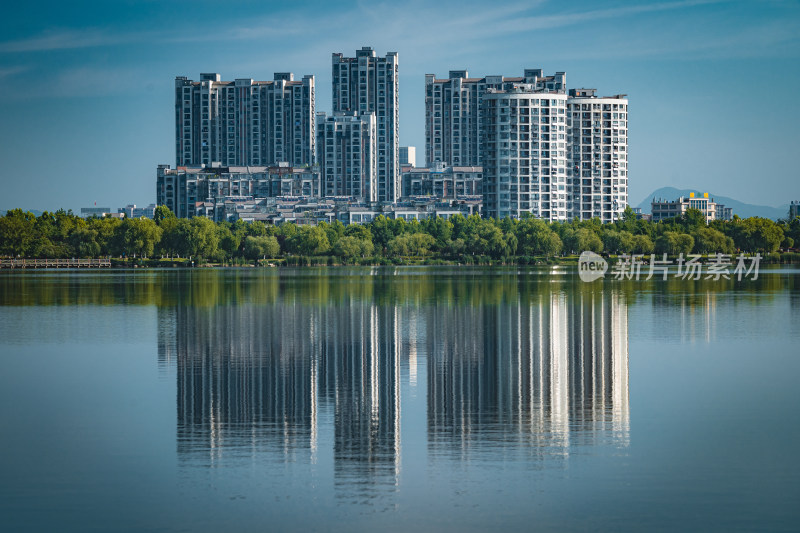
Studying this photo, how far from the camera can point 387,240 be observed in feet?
440

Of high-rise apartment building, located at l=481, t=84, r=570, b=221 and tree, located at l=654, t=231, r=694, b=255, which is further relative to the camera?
high-rise apartment building, located at l=481, t=84, r=570, b=221

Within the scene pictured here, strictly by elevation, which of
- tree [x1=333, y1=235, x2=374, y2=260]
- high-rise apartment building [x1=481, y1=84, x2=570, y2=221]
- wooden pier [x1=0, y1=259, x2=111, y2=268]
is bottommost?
wooden pier [x1=0, y1=259, x2=111, y2=268]

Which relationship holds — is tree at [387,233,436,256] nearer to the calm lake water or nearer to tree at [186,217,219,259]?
tree at [186,217,219,259]

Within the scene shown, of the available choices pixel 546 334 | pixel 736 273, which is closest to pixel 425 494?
pixel 546 334

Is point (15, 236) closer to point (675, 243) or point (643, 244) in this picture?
point (643, 244)

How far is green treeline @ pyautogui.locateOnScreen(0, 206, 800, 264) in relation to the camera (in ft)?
381

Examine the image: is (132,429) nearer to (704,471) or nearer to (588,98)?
(704,471)

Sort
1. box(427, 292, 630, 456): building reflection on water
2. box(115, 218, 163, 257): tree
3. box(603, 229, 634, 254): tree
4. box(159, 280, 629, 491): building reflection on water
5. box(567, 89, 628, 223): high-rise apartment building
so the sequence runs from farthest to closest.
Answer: box(567, 89, 628, 223): high-rise apartment building
box(115, 218, 163, 257): tree
box(603, 229, 634, 254): tree
box(427, 292, 630, 456): building reflection on water
box(159, 280, 629, 491): building reflection on water

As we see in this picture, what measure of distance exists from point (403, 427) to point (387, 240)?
118 metres

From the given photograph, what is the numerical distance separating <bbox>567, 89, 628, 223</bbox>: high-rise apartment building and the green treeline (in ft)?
121

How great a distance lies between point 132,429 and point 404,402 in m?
5.09

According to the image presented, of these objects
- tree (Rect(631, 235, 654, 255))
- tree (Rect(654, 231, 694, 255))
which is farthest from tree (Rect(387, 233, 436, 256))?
tree (Rect(654, 231, 694, 255))

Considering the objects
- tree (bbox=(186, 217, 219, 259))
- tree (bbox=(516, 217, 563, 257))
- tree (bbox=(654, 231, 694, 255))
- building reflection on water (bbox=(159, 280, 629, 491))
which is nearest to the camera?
building reflection on water (bbox=(159, 280, 629, 491))

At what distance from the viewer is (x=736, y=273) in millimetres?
82688
